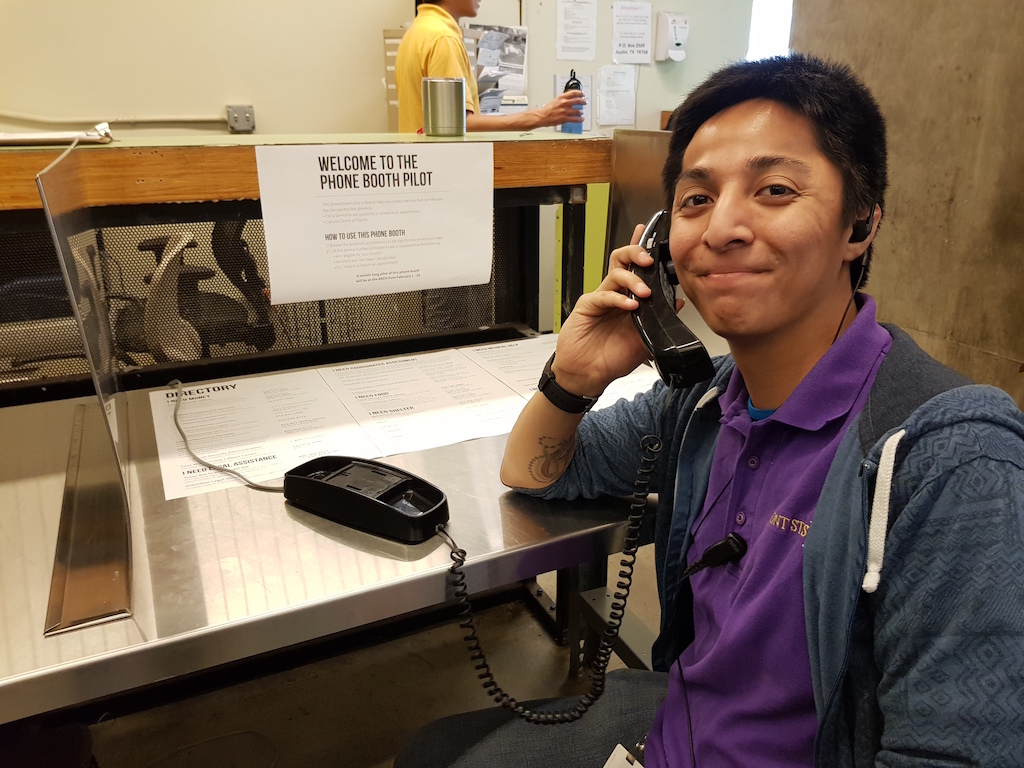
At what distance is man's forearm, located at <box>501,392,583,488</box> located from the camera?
2.78 ft

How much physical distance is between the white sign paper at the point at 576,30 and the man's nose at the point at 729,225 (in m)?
3.08

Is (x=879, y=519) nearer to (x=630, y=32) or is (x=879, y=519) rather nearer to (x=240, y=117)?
(x=240, y=117)

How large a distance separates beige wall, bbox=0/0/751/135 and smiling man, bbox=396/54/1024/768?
2.57 m

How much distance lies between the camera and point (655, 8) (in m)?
3.55

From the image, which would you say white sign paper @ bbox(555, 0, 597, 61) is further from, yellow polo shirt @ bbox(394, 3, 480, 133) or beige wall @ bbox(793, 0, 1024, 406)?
beige wall @ bbox(793, 0, 1024, 406)

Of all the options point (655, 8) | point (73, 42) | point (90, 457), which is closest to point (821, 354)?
point (90, 457)

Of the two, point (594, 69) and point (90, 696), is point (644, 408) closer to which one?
point (90, 696)

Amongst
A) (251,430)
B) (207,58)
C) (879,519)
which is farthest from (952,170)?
(207,58)

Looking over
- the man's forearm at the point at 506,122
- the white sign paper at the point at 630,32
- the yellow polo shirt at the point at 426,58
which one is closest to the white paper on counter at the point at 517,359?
the man's forearm at the point at 506,122

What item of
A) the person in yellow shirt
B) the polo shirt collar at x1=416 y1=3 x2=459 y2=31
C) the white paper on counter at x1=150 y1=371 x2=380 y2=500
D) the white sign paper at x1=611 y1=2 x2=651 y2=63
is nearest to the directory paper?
the white paper on counter at x1=150 y1=371 x2=380 y2=500

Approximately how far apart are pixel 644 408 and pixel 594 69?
3.07 m

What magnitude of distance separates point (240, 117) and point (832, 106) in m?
2.81

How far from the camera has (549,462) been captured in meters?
0.85

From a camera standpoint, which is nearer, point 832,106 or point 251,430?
point 832,106
